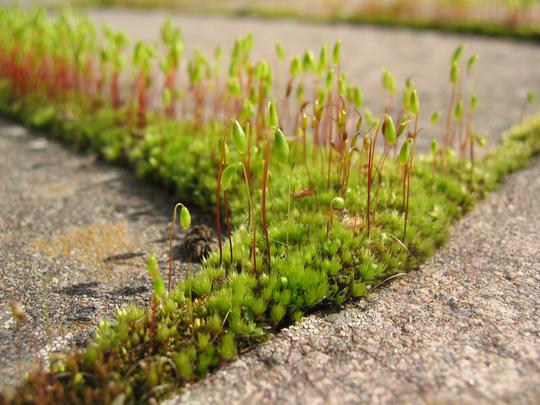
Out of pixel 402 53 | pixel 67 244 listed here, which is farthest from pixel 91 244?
pixel 402 53

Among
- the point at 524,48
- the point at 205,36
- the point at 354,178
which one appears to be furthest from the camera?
the point at 205,36

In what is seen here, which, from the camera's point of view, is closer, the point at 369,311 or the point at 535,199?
the point at 369,311

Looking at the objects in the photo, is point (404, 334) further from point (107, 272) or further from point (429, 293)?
point (107, 272)

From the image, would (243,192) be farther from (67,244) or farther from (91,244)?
(67,244)

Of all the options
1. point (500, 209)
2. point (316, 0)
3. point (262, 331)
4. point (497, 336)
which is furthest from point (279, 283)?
point (316, 0)

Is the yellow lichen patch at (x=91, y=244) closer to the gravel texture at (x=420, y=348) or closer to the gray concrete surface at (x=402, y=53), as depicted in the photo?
the gravel texture at (x=420, y=348)

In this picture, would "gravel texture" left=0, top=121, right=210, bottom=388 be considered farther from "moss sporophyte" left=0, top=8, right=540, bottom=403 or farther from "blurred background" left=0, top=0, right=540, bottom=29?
"blurred background" left=0, top=0, right=540, bottom=29

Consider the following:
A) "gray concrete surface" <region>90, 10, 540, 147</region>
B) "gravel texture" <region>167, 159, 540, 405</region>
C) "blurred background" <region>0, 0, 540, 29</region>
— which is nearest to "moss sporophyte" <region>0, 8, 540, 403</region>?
"gravel texture" <region>167, 159, 540, 405</region>
